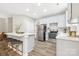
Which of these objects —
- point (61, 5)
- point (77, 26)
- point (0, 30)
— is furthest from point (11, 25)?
point (77, 26)

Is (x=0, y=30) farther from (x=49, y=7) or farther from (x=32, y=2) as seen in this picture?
(x=49, y=7)

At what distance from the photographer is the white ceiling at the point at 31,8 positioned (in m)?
1.37

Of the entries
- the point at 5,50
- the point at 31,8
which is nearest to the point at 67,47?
the point at 31,8

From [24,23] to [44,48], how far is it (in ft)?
1.39

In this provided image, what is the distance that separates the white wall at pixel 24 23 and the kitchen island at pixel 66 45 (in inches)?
14.8

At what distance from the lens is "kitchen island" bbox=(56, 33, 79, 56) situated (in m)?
1.35

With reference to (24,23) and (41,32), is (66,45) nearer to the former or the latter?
(41,32)

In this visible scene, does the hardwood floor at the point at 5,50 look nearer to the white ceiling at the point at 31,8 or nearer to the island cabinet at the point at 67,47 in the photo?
the white ceiling at the point at 31,8

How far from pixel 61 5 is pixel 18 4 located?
55 centimetres

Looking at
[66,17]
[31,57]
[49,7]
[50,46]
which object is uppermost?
[49,7]

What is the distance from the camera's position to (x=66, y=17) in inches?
54.6

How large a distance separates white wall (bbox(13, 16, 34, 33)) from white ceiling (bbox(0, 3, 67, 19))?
2.5 inches

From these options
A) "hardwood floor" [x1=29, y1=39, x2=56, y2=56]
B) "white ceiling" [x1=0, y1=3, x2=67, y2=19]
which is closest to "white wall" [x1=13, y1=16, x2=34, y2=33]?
"white ceiling" [x1=0, y1=3, x2=67, y2=19]

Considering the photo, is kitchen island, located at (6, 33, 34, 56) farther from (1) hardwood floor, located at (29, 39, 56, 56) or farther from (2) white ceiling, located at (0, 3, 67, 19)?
(2) white ceiling, located at (0, 3, 67, 19)
